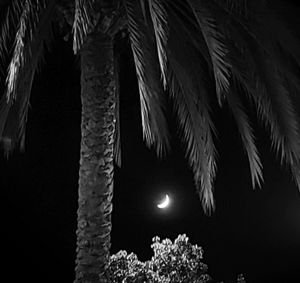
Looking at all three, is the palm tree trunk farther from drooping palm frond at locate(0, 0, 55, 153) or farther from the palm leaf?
the palm leaf

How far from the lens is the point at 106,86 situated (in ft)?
19.1

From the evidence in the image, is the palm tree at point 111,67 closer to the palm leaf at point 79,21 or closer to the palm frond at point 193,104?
the palm frond at point 193,104

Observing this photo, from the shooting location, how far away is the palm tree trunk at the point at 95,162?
5.64m

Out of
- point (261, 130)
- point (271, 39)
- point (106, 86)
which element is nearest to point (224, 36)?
point (271, 39)

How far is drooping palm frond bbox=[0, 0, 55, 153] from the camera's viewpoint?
5531 millimetres

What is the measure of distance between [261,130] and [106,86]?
4090 millimetres

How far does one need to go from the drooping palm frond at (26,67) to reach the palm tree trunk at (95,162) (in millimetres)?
575

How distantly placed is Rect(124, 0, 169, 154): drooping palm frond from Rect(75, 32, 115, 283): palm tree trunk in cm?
41

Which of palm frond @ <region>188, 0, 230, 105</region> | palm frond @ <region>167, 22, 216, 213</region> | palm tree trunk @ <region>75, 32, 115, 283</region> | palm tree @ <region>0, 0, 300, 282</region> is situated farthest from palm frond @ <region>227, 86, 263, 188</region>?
palm frond @ <region>188, 0, 230, 105</region>

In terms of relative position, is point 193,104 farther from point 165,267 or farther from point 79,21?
point 79,21

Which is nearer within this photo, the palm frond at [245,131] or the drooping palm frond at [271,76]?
the drooping palm frond at [271,76]

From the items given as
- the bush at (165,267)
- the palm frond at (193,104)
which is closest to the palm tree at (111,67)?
the palm frond at (193,104)

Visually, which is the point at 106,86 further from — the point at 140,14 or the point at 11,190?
the point at 11,190

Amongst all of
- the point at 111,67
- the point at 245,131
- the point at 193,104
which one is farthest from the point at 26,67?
the point at 245,131
